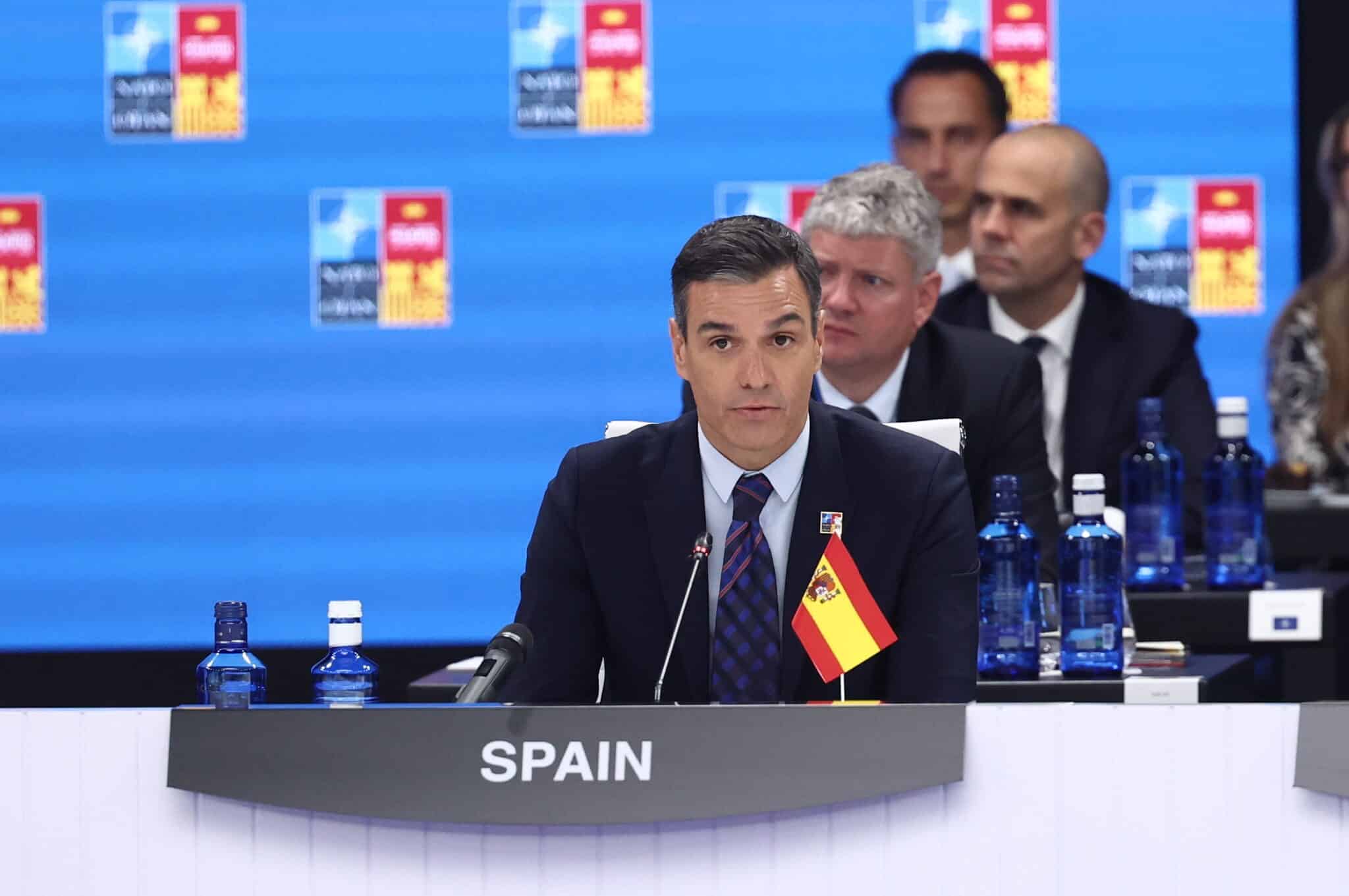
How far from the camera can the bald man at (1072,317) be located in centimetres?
383

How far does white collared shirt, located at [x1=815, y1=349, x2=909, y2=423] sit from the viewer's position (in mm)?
3182

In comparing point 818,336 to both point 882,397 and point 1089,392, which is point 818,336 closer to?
point 882,397

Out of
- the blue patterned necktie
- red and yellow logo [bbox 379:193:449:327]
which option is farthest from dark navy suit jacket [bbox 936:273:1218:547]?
the blue patterned necktie

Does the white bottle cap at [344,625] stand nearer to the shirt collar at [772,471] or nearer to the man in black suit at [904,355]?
the shirt collar at [772,471]

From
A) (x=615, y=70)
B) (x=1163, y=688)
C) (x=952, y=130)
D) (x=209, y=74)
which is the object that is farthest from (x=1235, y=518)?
(x=209, y=74)

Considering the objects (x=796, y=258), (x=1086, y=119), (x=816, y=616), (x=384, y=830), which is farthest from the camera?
(x=1086, y=119)

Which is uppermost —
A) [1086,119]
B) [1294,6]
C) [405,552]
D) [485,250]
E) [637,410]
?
[1294,6]

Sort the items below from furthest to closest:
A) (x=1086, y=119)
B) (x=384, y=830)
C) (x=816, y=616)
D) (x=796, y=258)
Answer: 1. (x=1086, y=119)
2. (x=796, y=258)
3. (x=816, y=616)
4. (x=384, y=830)

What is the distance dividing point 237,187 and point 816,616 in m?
3.44

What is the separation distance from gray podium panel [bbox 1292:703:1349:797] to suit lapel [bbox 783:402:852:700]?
31.3 inches

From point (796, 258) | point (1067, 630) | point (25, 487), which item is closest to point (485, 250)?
point (25, 487)

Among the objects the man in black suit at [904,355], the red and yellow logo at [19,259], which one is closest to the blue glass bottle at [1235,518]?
the man in black suit at [904,355]

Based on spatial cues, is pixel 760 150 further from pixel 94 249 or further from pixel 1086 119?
pixel 94 249

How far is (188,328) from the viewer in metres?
5.00
